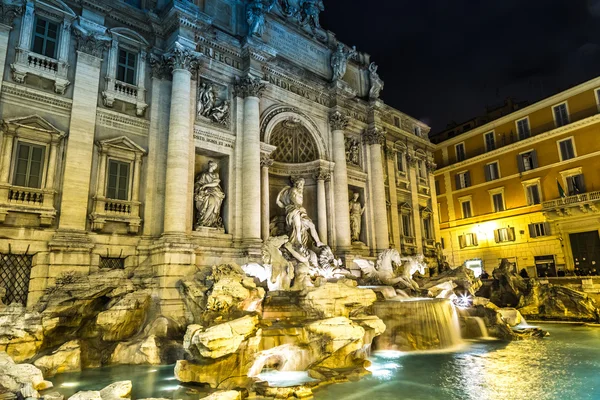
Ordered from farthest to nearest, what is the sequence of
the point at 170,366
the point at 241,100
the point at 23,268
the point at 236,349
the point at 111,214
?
the point at 241,100 < the point at 111,214 < the point at 23,268 < the point at 170,366 < the point at 236,349

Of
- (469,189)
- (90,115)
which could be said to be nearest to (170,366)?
(90,115)

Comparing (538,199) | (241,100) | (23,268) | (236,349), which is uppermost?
(241,100)

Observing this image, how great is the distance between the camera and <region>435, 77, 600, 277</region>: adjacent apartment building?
2330 cm

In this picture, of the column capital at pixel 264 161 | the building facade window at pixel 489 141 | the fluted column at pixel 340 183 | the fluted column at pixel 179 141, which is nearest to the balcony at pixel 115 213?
the fluted column at pixel 179 141

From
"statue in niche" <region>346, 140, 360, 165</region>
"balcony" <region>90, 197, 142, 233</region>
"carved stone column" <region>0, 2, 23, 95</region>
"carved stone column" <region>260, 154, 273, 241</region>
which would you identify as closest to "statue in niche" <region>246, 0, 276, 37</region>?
"carved stone column" <region>260, 154, 273, 241</region>

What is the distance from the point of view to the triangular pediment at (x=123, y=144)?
1246cm

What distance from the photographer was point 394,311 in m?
11.1

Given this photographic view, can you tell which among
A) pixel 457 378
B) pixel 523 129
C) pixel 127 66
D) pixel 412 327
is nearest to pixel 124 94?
pixel 127 66

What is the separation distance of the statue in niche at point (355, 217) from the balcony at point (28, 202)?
12351 mm

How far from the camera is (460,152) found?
31.4 metres

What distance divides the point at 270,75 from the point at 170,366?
1205 cm

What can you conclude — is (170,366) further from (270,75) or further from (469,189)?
(469,189)

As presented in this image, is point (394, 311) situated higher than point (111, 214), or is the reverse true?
point (111, 214)

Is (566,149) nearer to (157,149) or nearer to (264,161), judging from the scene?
(264,161)
